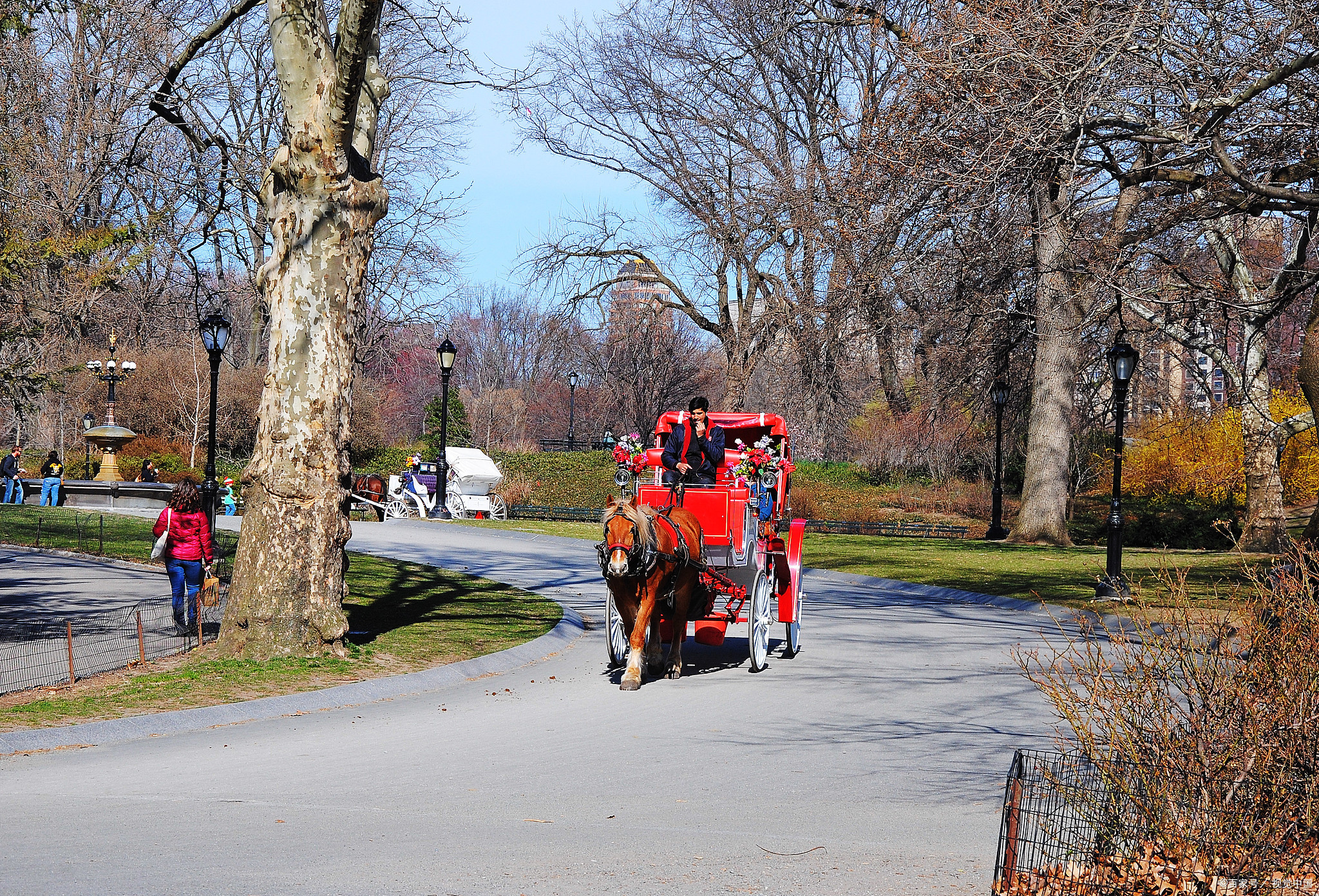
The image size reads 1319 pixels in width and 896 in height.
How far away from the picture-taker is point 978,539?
3559 cm

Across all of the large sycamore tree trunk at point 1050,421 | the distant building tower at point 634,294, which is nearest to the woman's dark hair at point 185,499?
the large sycamore tree trunk at point 1050,421

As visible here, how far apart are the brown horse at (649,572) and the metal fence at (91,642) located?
480 centimetres

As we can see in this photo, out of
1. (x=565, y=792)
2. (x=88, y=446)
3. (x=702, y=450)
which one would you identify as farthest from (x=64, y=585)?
(x=88, y=446)

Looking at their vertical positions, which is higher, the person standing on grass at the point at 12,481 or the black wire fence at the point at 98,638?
the person standing on grass at the point at 12,481

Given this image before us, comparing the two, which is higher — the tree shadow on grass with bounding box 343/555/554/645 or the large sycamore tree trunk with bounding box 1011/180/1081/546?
the large sycamore tree trunk with bounding box 1011/180/1081/546

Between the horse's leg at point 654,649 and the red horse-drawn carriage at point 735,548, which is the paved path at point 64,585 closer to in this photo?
the horse's leg at point 654,649

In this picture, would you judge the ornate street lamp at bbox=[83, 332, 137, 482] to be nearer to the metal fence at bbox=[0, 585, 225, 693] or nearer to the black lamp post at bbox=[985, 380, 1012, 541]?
the black lamp post at bbox=[985, 380, 1012, 541]

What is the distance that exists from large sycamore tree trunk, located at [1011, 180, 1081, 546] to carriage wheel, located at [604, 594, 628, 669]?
799 inches

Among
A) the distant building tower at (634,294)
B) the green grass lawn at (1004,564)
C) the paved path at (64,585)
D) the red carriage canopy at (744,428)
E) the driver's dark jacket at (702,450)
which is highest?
the distant building tower at (634,294)

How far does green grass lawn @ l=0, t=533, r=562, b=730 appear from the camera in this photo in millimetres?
10297

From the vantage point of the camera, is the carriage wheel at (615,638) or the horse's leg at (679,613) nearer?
the horse's leg at (679,613)

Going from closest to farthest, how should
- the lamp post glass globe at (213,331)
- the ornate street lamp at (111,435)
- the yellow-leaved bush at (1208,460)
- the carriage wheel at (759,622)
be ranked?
the carriage wheel at (759,622) → the lamp post glass globe at (213,331) → the yellow-leaved bush at (1208,460) → the ornate street lamp at (111,435)

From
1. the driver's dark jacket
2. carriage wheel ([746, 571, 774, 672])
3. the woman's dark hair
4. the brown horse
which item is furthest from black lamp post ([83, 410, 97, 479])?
carriage wheel ([746, 571, 774, 672])

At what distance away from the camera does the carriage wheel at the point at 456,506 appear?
4222 centimetres
